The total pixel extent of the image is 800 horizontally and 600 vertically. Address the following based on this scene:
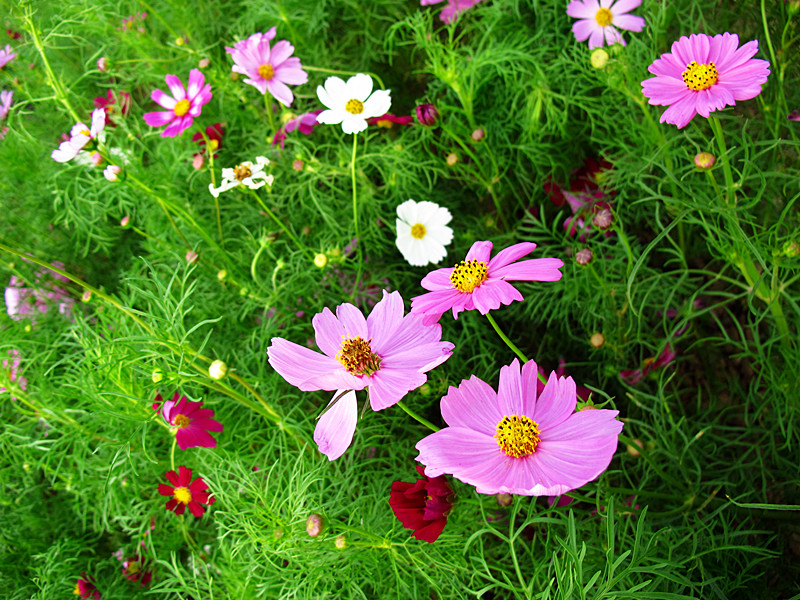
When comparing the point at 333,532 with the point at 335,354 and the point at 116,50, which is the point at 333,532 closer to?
the point at 335,354

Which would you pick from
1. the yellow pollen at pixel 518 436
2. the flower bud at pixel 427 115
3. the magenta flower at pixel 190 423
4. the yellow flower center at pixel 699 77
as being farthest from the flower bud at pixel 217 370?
the yellow flower center at pixel 699 77

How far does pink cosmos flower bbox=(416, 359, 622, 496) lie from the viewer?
55 centimetres

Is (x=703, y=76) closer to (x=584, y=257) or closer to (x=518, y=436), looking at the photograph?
(x=584, y=257)

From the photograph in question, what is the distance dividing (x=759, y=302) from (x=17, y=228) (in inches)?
74.0

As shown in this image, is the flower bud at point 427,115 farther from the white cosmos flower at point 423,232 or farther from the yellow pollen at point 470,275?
the yellow pollen at point 470,275

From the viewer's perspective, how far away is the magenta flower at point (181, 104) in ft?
3.84

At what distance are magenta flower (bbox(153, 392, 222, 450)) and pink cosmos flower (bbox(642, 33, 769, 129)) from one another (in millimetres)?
815

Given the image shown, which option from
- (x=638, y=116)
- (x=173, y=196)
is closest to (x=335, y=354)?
(x=173, y=196)

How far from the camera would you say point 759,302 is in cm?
124

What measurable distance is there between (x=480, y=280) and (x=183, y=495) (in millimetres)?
683

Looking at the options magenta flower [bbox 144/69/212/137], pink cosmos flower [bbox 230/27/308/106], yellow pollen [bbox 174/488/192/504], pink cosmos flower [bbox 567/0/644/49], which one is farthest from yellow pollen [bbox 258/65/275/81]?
yellow pollen [bbox 174/488/192/504]

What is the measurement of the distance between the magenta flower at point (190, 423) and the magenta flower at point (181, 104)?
0.58 metres

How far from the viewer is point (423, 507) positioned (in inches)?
27.5

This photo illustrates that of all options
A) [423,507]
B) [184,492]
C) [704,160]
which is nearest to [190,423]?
[184,492]
